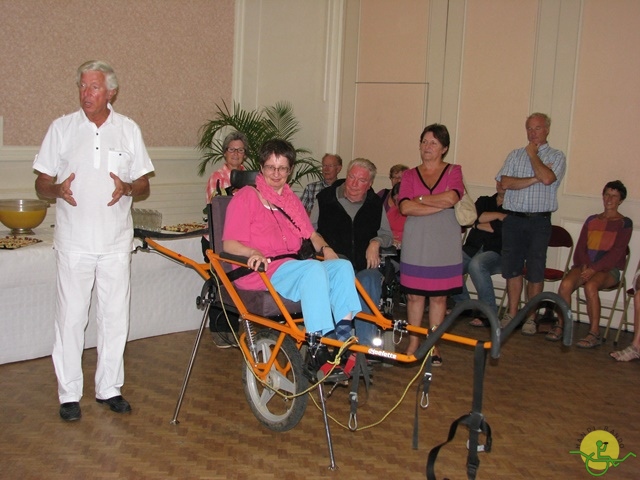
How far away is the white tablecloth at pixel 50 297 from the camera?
4.70 m

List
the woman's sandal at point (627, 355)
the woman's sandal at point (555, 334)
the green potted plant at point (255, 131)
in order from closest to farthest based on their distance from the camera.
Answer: the woman's sandal at point (627, 355), the woman's sandal at point (555, 334), the green potted plant at point (255, 131)

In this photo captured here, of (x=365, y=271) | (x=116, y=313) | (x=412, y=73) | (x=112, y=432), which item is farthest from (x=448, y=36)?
(x=112, y=432)

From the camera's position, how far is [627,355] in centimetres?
565

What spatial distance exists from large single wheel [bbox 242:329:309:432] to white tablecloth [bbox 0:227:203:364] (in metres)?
1.48

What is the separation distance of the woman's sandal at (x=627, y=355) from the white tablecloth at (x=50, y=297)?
300cm

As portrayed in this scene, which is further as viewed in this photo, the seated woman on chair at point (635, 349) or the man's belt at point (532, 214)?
the man's belt at point (532, 214)

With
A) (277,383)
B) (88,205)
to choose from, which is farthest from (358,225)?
(88,205)

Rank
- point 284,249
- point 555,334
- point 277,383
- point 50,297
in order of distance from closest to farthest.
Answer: point 277,383 < point 284,249 < point 50,297 < point 555,334

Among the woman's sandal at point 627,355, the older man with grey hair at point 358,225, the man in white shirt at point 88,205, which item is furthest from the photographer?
the woman's sandal at point 627,355

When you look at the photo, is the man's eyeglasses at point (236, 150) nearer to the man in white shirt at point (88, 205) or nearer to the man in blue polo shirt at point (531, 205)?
the man in white shirt at point (88, 205)

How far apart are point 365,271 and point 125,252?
1498mm

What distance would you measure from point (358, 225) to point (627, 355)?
2.26 m

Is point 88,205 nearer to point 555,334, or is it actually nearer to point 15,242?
point 15,242

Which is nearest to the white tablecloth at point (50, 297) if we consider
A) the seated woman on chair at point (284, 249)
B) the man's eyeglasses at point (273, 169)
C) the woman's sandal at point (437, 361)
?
the seated woman on chair at point (284, 249)
